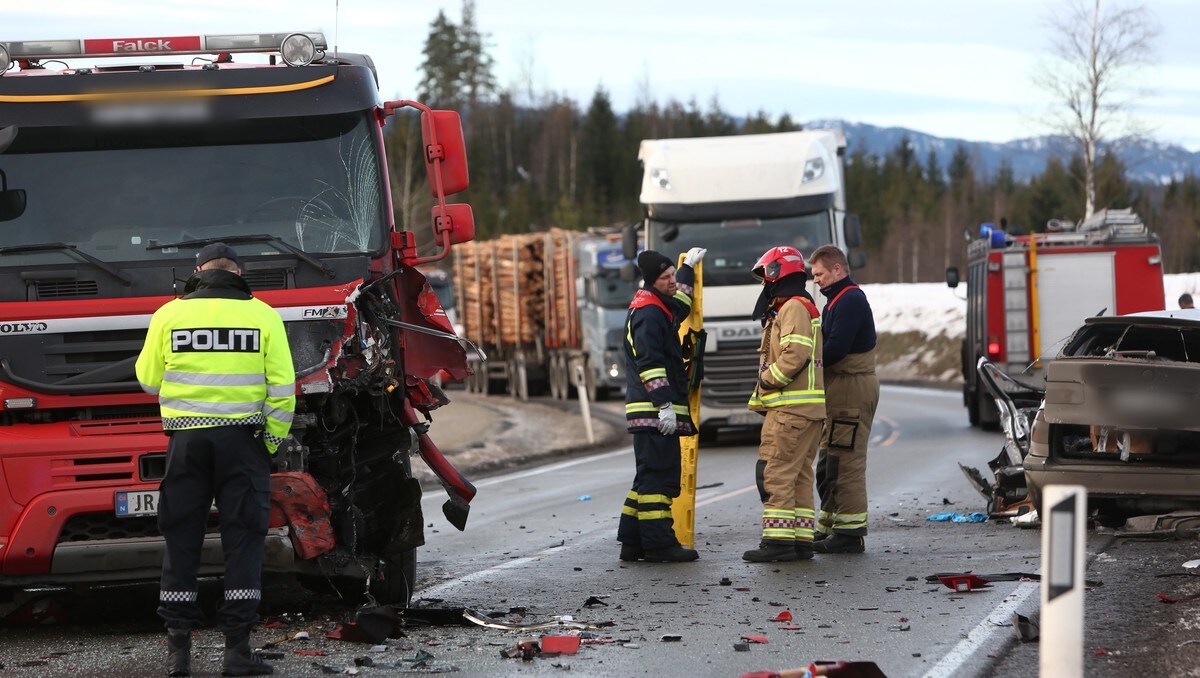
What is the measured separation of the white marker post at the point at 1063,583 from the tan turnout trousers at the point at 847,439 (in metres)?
5.21

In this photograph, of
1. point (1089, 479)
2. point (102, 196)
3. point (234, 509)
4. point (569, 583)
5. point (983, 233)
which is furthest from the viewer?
point (983, 233)

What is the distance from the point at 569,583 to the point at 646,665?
8.50 feet

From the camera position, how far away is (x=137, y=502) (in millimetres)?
7211

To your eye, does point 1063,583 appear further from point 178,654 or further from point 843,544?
point 843,544

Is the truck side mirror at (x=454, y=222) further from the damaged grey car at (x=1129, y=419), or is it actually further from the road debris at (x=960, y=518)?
the road debris at (x=960, y=518)

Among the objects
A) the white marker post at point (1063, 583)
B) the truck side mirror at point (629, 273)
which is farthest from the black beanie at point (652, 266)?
the truck side mirror at point (629, 273)

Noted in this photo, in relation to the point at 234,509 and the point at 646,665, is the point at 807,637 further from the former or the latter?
the point at 234,509

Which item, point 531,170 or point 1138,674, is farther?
point 531,170

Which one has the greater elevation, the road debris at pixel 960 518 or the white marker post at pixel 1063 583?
the white marker post at pixel 1063 583

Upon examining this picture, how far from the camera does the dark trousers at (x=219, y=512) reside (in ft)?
21.5

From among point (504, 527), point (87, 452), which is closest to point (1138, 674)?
point (87, 452)

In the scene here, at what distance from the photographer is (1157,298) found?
2095cm

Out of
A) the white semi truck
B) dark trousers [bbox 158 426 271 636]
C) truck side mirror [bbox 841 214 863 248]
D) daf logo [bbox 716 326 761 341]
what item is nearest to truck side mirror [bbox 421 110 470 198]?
dark trousers [bbox 158 426 271 636]

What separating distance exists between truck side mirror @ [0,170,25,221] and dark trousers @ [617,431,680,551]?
4042 millimetres
